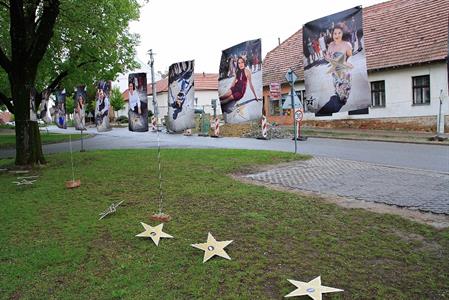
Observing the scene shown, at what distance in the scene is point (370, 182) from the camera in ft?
32.8

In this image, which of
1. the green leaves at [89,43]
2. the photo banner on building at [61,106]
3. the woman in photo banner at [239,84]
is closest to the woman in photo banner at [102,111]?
the green leaves at [89,43]

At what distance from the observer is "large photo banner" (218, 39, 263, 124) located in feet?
32.9

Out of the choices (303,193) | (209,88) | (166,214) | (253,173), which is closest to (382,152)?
(253,173)

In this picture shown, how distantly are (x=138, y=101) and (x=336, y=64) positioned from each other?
260 inches

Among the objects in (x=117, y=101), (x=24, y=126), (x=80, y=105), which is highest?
(x=117, y=101)

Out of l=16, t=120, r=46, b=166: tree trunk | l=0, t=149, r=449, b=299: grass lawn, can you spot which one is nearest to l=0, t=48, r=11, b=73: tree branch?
l=16, t=120, r=46, b=166: tree trunk

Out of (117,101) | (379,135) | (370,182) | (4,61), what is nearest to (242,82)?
(370,182)

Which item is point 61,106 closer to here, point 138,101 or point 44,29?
point 44,29

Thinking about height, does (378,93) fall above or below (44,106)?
above

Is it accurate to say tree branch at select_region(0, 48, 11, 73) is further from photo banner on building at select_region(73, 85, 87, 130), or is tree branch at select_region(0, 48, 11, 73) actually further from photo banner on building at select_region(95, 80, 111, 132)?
photo banner on building at select_region(73, 85, 87, 130)

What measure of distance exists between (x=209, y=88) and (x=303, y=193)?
5925 cm

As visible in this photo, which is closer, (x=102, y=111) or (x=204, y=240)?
(x=204, y=240)

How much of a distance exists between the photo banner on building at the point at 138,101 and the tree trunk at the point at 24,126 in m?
3.66

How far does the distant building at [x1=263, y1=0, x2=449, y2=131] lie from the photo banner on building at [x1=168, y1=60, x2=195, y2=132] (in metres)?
14.6
